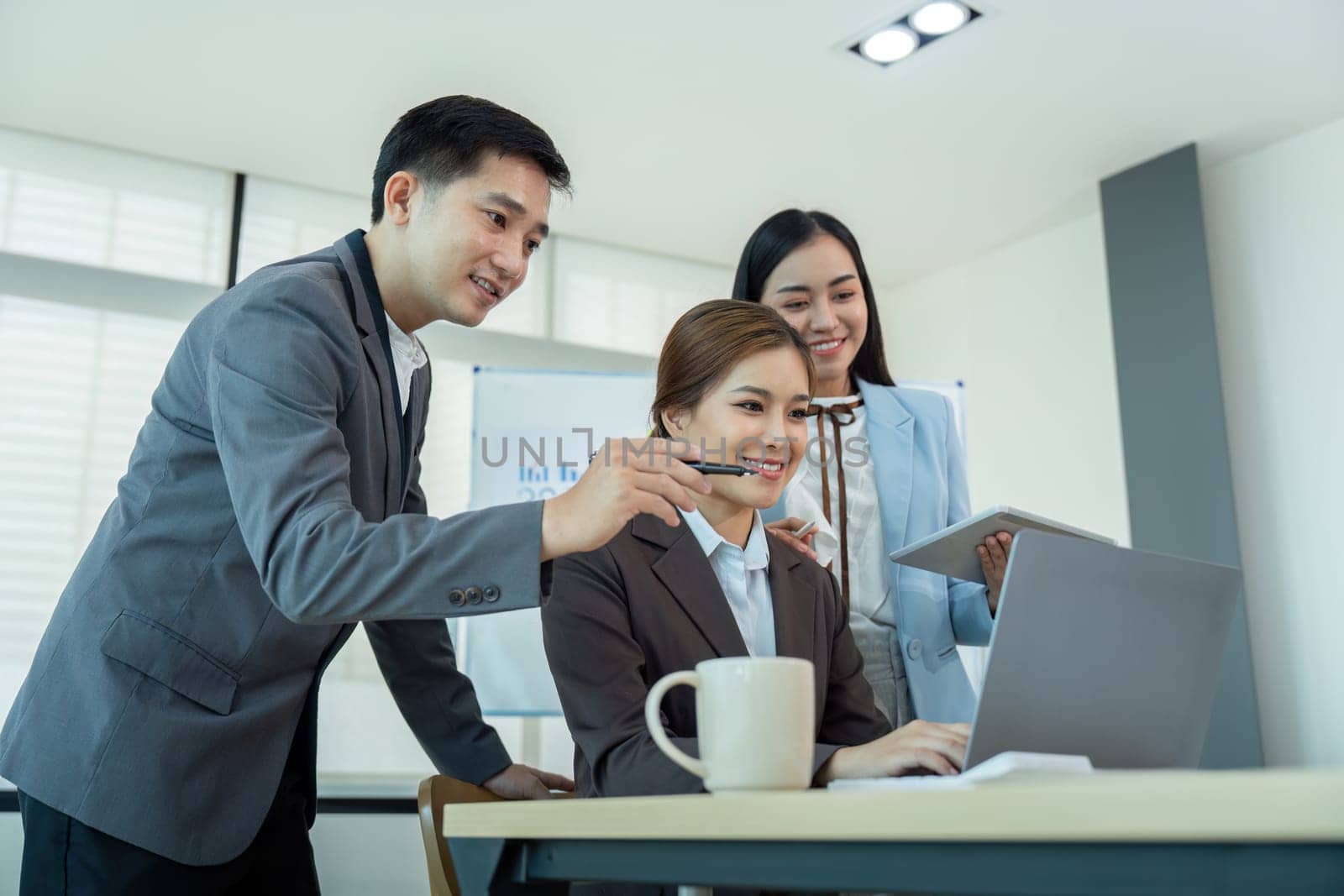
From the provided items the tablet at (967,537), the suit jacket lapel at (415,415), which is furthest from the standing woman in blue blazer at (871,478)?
the suit jacket lapel at (415,415)

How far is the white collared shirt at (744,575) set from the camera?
1.57 metres

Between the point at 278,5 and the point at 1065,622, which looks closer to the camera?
the point at 1065,622

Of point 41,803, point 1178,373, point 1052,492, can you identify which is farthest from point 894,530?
point 1052,492

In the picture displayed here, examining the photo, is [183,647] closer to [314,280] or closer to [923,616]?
[314,280]

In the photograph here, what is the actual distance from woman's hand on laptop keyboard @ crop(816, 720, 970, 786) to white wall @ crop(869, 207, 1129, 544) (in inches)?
131

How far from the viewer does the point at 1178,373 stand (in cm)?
394

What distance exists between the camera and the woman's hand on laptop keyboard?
995 millimetres

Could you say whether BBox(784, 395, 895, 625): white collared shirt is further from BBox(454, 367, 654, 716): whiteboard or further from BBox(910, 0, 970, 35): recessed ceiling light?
BBox(910, 0, 970, 35): recessed ceiling light

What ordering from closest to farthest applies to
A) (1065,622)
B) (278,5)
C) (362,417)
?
(1065,622), (362,417), (278,5)

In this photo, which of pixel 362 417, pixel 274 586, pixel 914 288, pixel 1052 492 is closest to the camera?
pixel 274 586

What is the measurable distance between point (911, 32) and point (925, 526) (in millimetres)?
1851

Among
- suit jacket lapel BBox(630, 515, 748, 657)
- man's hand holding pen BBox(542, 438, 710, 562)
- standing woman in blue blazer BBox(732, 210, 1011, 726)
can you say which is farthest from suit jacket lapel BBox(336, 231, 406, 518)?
standing woman in blue blazer BBox(732, 210, 1011, 726)

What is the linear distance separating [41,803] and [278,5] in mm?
2629

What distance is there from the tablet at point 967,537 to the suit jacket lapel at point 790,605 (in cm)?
16
